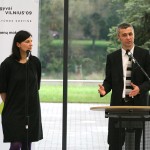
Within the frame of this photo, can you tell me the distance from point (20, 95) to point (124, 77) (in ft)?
3.17

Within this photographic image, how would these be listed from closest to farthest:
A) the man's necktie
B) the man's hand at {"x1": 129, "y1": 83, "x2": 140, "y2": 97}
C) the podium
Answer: the podium
the man's hand at {"x1": 129, "y1": 83, "x2": 140, "y2": 97}
the man's necktie

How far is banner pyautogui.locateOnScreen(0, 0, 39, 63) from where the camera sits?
18.5 feet

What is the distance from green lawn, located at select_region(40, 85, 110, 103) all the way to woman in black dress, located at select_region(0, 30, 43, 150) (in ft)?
6.79

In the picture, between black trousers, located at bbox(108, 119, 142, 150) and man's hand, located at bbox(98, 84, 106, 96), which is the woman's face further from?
black trousers, located at bbox(108, 119, 142, 150)

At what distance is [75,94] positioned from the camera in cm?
748

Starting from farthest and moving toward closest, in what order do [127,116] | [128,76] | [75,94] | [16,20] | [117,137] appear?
[75,94] → [16,20] → [128,76] → [117,137] → [127,116]

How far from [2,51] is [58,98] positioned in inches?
82.4

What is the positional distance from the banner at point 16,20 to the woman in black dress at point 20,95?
0.84m

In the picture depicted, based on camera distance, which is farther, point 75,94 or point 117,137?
point 75,94

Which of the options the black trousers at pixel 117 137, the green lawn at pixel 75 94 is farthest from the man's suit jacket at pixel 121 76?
the green lawn at pixel 75 94

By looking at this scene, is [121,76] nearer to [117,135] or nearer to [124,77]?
[124,77]

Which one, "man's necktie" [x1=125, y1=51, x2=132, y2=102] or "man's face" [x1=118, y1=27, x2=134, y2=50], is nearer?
"man's face" [x1=118, y1=27, x2=134, y2=50]

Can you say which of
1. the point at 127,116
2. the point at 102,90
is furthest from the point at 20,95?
the point at 127,116

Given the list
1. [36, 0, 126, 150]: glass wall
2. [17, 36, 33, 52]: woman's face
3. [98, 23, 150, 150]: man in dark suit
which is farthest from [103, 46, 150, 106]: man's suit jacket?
[36, 0, 126, 150]: glass wall
